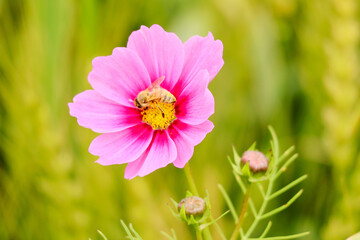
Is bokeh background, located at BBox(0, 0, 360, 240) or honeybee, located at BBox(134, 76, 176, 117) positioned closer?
honeybee, located at BBox(134, 76, 176, 117)

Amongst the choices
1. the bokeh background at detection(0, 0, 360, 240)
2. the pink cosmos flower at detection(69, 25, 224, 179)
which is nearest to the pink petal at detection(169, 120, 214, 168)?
the pink cosmos flower at detection(69, 25, 224, 179)

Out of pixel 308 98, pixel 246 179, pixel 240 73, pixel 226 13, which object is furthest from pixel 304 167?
pixel 246 179

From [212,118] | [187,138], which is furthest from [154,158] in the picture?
[212,118]

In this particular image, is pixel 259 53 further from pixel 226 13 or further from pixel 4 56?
pixel 4 56

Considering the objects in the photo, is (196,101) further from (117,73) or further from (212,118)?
(212,118)

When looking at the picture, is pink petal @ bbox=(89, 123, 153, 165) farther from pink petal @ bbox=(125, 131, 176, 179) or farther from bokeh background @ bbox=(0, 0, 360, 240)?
bokeh background @ bbox=(0, 0, 360, 240)
